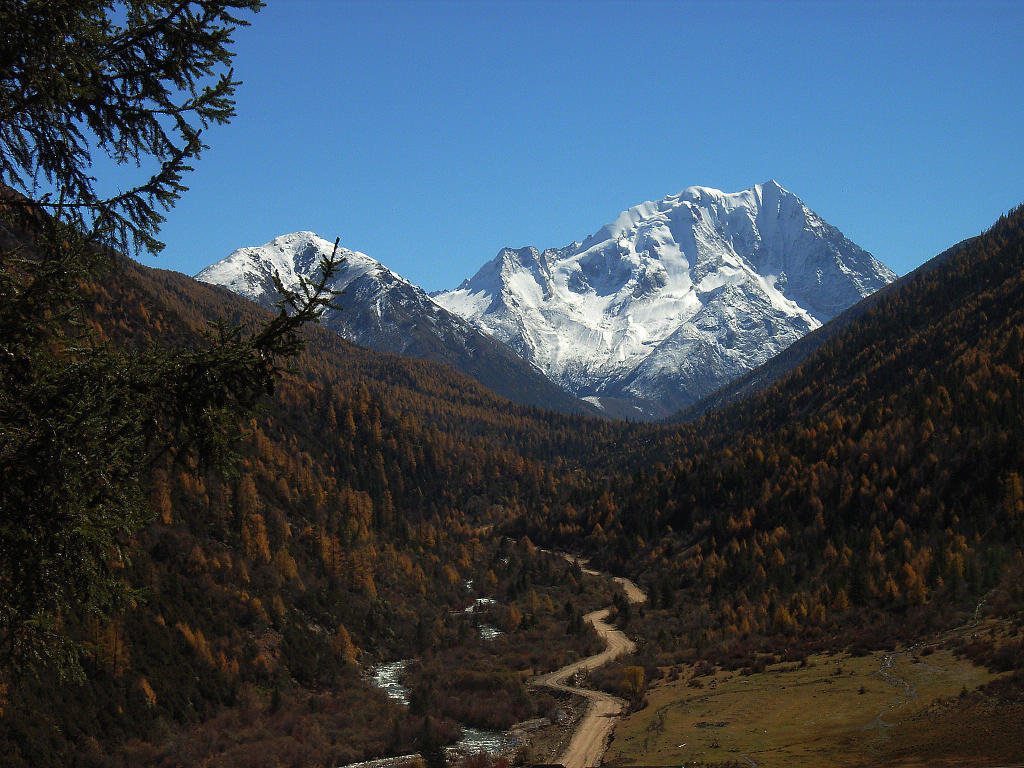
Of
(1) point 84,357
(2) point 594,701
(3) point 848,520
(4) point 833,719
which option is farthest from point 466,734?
(3) point 848,520

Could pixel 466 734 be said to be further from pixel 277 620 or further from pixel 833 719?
pixel 833 719

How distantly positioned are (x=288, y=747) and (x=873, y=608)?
60900 millimetres

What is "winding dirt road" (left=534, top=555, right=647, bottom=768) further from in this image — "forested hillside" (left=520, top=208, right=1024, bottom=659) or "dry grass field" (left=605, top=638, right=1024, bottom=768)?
"forested hillside" (left=520, top=208, right=1024, bottom=659)

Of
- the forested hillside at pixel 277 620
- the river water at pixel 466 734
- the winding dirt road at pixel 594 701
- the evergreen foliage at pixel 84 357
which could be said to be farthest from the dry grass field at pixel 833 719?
the evergreen foliage at pixel 84 357

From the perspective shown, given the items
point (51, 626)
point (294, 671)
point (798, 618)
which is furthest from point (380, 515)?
point (51, 626)

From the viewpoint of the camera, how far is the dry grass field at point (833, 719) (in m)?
32.9

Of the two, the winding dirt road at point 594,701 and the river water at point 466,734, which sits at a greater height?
the river water at point 466,734

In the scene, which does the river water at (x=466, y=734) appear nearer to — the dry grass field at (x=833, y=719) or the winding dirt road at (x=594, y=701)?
the winding dirt road at (x=594, y=701)

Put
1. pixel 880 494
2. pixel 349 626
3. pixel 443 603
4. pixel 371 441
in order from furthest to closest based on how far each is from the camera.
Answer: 1. pixel 371 441
2. pixel 880 494
3. pixel 443 603
4. pixel 349 626

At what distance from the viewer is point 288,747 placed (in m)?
58.0

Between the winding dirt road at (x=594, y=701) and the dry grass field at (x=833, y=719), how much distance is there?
5.53 feet

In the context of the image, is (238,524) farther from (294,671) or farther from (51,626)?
(51,626)

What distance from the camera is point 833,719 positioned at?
4525 cm

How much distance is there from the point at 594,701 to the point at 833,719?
91.3 feet
